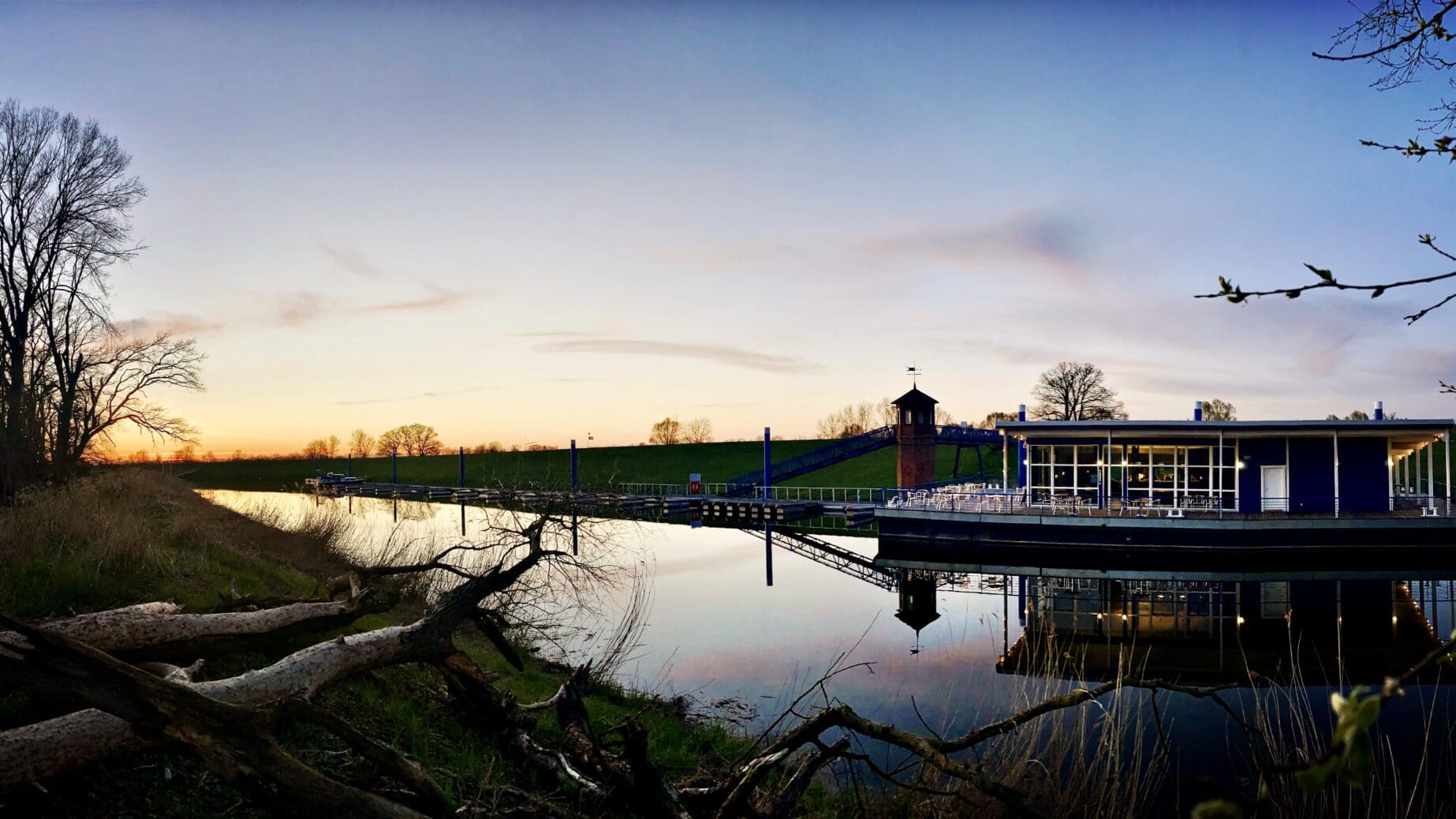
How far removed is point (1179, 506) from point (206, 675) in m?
28.5

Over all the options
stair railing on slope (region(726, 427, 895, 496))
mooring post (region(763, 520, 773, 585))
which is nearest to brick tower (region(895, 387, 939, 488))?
stair railing on slope (region(726, 427, 895, 496))

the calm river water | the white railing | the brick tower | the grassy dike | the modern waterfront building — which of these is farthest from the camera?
the brick tower

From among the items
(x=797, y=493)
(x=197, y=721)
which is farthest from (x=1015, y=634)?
(x=797, y=493)

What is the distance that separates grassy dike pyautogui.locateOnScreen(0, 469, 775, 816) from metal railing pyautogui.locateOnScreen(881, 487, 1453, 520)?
18.5 meters

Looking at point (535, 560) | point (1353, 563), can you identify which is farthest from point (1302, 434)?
point (535, 560)

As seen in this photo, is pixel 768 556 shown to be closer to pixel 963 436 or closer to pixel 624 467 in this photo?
pixel 963 436

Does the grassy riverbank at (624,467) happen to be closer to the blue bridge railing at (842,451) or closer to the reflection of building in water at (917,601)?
the blue bridge railing at (842,451)

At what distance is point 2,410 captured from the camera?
17.0 meters

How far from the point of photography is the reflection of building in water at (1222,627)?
477 inches

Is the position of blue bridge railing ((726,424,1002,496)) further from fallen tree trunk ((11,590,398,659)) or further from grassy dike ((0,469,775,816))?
fallen tree trunk ((11,590,398,659))

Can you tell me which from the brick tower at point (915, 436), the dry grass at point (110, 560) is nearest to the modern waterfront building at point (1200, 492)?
the brick tower at point (915, 436)

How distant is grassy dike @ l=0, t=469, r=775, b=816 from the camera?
4617 mm

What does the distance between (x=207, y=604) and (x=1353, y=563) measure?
2736 centimetres

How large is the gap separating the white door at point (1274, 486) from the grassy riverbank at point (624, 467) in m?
30.0
